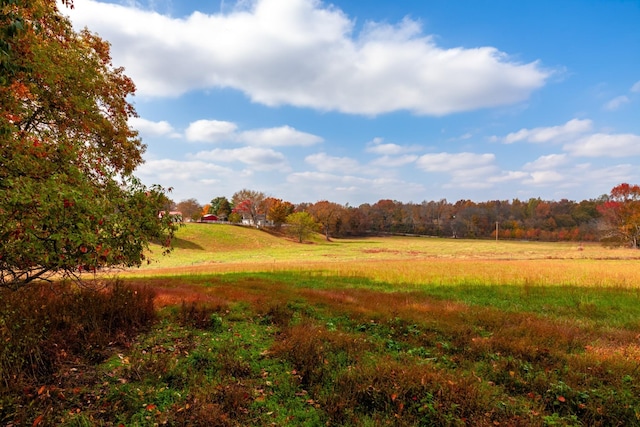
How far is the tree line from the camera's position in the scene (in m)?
73.9

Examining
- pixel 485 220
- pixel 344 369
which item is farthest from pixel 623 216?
pixel 344 369

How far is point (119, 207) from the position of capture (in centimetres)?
802

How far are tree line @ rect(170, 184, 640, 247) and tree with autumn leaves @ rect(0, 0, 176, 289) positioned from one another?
3188 inches

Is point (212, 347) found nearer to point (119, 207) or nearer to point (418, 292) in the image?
point (119, 207)

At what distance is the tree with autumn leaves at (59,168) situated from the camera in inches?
206

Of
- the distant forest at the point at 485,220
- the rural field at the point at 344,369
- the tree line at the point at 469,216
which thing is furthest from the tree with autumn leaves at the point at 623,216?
the rural field at the point at 344,369

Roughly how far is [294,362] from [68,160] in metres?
7.32

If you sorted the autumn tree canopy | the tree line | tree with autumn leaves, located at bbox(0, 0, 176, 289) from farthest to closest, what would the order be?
the autumn tree canopy, the tree line, tree with autumn leaves, located at bbox(0, 0, 176, 289)

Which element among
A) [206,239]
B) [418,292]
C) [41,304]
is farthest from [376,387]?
[206,239]

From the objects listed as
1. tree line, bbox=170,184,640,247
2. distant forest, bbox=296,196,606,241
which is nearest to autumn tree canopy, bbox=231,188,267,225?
tree line, bbox=170,184,640,247

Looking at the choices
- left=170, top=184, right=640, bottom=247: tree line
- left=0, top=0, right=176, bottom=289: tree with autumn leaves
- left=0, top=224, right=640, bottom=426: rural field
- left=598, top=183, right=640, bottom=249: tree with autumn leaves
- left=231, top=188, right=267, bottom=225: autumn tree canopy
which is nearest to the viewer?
left=0, top=224, right=640, bottom=426: rural field

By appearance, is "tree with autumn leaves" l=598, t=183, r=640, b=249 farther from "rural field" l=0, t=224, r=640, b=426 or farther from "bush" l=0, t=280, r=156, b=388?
"bush" l=0, t=280, r=156, b=388

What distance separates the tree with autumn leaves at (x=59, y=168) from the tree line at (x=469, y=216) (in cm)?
8098

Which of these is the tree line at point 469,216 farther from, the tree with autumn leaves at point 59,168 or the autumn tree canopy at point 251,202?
the tree with autumn leaves at point 59,168
